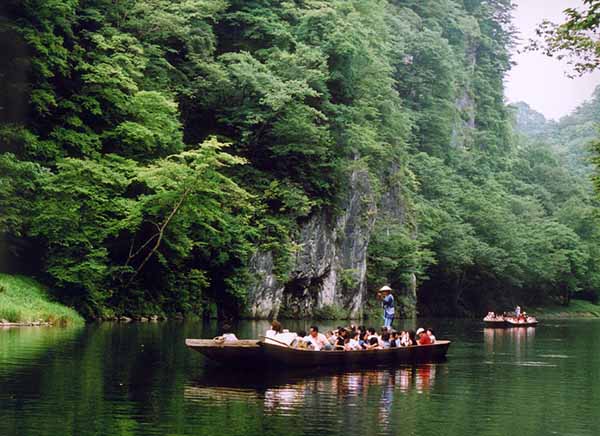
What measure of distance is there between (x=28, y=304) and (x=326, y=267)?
21.3 m

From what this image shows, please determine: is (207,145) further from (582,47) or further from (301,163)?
(582,47)

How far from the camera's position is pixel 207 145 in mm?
37500

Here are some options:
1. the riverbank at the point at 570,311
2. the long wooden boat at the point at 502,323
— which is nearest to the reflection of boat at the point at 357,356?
the long wooden boat at the point at 502,323

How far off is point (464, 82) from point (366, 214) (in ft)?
126

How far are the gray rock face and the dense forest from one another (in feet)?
0.46

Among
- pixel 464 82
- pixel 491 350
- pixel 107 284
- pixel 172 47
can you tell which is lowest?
pixel 491 350

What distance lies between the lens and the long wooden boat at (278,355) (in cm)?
2034

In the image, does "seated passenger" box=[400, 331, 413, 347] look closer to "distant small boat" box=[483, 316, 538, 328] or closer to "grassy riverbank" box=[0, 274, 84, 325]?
"grassy riverbank" box=[0, 274, 84, 325]

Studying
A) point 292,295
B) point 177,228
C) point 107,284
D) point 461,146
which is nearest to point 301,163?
point 292,295

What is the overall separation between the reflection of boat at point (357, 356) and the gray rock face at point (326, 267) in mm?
18956

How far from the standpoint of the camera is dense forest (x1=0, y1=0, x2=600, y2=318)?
3634cm

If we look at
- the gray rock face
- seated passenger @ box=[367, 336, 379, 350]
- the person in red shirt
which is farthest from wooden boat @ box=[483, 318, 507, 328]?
seated passenger @ box=[367, 336, 379, 350]

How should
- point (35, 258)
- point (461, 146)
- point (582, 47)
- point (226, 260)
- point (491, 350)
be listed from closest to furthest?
1. point (582, 47)
2. point (491, 350)
3. point (35, 258)
4. point (226, 260)
5. point (461, 146)

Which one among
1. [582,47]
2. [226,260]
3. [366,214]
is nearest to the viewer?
[582,47]
